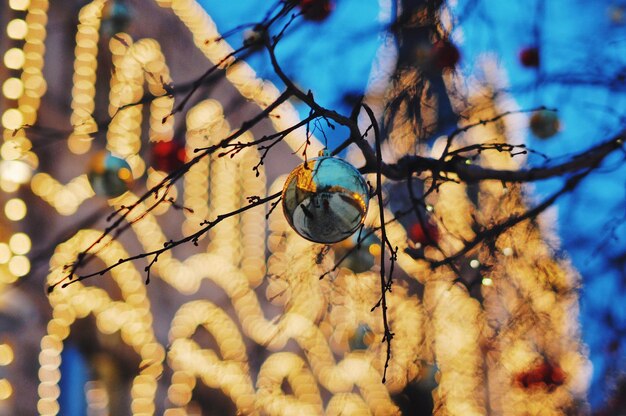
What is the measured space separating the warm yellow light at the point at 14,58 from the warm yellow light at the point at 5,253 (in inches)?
49.9

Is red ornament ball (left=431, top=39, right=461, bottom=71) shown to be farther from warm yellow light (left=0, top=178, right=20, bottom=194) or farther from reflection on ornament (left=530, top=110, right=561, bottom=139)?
warm yellow light (left=0, top=178, right=20, bottom=194)


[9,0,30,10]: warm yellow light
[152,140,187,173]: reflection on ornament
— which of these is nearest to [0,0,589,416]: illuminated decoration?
[9,0,30,10]: warm yellow light

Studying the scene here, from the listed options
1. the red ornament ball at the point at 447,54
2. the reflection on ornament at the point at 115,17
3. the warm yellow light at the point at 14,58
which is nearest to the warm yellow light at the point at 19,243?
the warm yellow light at the point at 14,58

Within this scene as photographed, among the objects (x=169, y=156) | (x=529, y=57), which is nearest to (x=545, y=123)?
(x=529, y=57)

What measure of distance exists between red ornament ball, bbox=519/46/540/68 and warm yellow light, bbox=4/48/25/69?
3.53 m

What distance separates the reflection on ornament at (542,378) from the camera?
18.8 ft

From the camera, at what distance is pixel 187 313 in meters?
6.60

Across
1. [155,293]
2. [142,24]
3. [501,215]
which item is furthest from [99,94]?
[501,215]

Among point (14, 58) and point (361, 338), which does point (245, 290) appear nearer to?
point (361, 338)

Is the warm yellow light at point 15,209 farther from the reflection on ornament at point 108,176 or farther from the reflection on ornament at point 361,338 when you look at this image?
the reflection on ornament at point 361,338

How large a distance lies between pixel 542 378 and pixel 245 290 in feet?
10.1

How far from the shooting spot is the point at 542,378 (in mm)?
5773

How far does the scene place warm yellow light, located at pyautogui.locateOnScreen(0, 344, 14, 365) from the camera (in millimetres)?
4719

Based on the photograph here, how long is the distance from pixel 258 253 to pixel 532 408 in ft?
13.1
